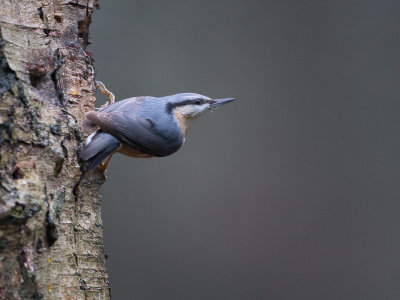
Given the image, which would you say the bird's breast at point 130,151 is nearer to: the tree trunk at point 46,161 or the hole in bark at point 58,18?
the tree trunk at point 46,161

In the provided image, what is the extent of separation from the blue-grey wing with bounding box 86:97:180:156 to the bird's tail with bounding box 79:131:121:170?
0.03 meters

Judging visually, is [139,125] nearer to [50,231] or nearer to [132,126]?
[132,126]

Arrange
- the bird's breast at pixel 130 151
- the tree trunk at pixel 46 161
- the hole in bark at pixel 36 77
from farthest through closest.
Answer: the bird's breast at pixel 130 151, the hole in bark at pixel 36 77, the tree trunk at pixel 46 161

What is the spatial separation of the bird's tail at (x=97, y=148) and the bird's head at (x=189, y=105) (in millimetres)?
469

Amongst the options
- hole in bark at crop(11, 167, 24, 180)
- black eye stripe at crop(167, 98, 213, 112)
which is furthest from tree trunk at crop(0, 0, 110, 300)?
black eye stripe at crop(167, 98, 213, 112)

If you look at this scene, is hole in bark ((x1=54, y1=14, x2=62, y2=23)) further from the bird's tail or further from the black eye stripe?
the black eye stripe

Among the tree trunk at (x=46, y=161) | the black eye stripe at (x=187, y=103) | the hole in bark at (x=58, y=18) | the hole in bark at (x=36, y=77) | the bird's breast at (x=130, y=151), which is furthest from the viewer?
the black eye stripe at (x=187, y=103)

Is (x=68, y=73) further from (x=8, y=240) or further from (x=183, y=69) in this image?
(x=183, y=69)

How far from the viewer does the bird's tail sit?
168 cm

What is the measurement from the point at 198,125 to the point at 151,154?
175 centimetres

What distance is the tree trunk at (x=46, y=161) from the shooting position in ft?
4.43

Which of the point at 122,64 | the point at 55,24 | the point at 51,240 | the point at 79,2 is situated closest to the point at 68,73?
the point at 55,24

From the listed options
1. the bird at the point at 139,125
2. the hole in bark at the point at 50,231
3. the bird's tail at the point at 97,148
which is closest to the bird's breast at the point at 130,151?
the bird at the point at 139,125

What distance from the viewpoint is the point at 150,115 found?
2.12 meters
